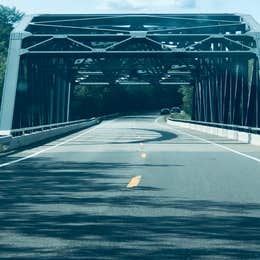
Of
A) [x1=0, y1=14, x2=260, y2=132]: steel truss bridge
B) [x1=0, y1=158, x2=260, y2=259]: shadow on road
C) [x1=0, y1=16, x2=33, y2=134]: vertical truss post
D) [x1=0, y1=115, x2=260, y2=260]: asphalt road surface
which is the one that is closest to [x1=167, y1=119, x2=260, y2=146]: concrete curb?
[x1=0, y1=14, x2=260, y2=132]: steel truss bridge

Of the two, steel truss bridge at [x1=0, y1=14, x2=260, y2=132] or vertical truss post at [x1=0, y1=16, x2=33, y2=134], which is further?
steel truss bridge at [x1=0, y1=14, x2=260, y2=132]

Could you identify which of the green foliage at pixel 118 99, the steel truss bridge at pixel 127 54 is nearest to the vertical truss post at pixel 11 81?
the steel truss bridge at pixel 127 54

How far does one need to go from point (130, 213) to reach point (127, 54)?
28.0 metres

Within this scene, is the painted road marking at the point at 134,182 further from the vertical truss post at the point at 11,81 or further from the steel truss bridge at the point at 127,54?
the steel truss bridge at the point at 127,54

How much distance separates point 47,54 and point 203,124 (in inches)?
935

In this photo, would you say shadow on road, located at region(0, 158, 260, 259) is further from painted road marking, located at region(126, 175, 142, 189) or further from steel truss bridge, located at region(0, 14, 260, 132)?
steel truss bridge, located at region(0, 14, 260, 132)

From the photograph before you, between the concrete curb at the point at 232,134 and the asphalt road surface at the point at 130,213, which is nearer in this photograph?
the asphalt road surface at the point at 130,213

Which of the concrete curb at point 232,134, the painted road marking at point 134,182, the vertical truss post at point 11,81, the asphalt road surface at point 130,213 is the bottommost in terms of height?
the concrete curb at point 232,134

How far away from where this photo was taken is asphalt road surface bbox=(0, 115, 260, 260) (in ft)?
24.0

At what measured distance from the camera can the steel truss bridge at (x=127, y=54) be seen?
118ft

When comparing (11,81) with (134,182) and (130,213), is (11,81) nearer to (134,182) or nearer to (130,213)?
(134,182)

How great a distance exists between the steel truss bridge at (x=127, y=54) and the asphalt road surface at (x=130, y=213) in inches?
673

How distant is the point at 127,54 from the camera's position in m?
37.3

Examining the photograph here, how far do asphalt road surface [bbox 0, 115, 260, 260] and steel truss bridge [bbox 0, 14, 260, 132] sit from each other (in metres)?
17.1
